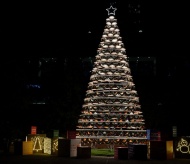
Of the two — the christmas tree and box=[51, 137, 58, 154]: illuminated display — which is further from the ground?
the christmas tree

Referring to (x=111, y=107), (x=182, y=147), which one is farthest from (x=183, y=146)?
(x=111, y=107)

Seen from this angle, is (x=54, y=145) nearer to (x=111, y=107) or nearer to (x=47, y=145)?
(x=47, y=145)

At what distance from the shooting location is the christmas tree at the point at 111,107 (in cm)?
1781

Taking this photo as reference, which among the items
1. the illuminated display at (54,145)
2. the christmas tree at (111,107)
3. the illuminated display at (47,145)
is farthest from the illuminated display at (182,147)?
the illuminated display at (47,145)

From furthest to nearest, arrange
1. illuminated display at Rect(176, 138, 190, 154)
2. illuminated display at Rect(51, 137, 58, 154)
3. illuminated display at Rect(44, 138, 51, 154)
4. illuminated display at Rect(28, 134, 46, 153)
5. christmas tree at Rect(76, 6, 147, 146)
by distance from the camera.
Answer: christmas tree at Rect(76, 6, 147, 146) < illuminated display at Rect(28, 134, 46, 153) < illuminated display at Rect(44, 138, 51, 154) < illuminated display at Rect(51, 137, 58, 154) < illuminated display at Rect(176, 138, 190, 154)

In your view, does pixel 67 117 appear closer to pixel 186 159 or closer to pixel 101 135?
pixel 101 135

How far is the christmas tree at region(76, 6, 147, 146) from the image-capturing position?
17812 mm

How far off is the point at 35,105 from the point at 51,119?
721cm

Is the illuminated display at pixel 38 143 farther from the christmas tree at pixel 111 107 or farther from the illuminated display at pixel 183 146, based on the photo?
the illuminated display at pixel 183 146

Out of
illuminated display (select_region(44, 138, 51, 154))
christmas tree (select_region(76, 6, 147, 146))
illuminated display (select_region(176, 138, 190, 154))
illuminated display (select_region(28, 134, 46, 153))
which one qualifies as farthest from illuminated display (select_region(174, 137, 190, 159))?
illuminated display (select_region(28, 134, 46, 153))

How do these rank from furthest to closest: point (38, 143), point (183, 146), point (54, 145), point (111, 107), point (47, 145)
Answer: point (111, 107) → point (38, 143) → point (47, 145) → point (54, 145) → point (183, 146)

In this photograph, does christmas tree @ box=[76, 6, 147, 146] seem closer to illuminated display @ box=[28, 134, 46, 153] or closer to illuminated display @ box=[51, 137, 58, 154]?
illuminated display @ box=[28, 134, 46, 153]

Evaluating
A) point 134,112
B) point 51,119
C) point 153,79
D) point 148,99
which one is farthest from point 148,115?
point 134,112

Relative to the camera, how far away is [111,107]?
59.3ft
